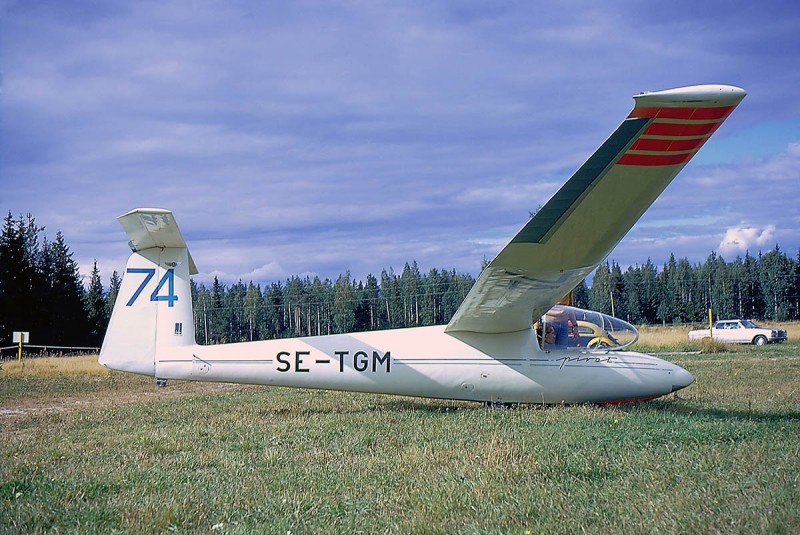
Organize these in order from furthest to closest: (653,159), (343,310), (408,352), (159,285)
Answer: (343,310) < (159,285) < (408,352) < (653,159)

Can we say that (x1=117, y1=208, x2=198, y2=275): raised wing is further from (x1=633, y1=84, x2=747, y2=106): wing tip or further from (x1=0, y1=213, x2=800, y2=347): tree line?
(x1=0, y1=213, x2=800, y2=347): tree line

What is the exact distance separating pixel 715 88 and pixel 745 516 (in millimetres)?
3477

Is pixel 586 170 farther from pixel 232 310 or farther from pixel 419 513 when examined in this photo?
pixel 232 310

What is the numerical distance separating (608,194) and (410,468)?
10.9ft

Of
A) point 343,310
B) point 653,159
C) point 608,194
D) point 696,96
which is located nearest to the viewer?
point 696,96

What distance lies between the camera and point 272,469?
5781 millimetres

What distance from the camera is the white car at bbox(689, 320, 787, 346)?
1267 inches

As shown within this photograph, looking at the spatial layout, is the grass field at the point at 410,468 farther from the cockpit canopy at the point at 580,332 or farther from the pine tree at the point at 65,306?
the pine tree at the point at 65,306

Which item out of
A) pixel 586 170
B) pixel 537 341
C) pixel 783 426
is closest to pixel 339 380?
pixel 537 341

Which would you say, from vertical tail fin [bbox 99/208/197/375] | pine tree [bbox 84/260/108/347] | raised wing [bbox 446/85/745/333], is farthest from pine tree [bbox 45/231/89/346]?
raised wing [bbox 446/85/745/333]

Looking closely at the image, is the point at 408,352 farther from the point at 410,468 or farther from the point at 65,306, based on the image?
the point at 65,306

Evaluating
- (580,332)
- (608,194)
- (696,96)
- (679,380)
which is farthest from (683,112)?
(679,380)

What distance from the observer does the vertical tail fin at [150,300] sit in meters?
9.26

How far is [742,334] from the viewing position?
1303 inches
